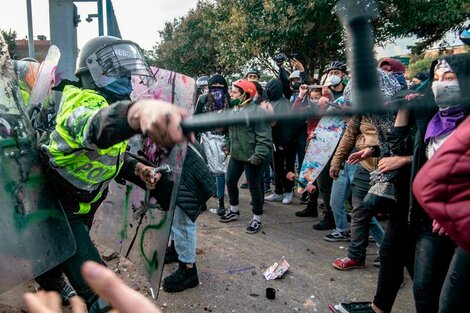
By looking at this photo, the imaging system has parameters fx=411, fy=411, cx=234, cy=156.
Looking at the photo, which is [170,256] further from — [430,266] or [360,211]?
[430,266]

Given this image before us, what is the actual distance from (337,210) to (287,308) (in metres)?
1.44

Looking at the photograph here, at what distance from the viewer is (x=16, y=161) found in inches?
82.3

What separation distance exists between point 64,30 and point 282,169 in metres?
3.37

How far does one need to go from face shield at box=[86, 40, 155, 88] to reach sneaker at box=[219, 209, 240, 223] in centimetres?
302

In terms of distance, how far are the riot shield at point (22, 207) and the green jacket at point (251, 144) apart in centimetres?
264

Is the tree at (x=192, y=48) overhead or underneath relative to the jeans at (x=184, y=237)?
overhead

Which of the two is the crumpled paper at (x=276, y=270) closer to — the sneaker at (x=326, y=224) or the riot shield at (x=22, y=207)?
the sneaker at (x=326, y=224)

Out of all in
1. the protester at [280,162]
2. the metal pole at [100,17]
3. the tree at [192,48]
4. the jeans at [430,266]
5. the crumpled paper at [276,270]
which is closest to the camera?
the jeans at [430,266]

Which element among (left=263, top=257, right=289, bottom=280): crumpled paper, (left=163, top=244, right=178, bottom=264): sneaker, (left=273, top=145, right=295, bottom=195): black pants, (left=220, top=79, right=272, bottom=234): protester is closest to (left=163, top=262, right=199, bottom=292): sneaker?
(left=163, top=244, right=178, bottom=264): sneaker

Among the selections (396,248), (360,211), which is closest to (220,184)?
(360,211)

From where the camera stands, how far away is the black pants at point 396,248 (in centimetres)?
254

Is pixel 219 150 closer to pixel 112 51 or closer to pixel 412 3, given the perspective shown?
pixel 112 51

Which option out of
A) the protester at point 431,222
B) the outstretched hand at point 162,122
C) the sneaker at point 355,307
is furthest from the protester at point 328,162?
the outstretched hand at point 162,122

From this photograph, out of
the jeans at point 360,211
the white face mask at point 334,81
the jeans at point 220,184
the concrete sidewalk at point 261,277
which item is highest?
the white face mask at point 334,81
